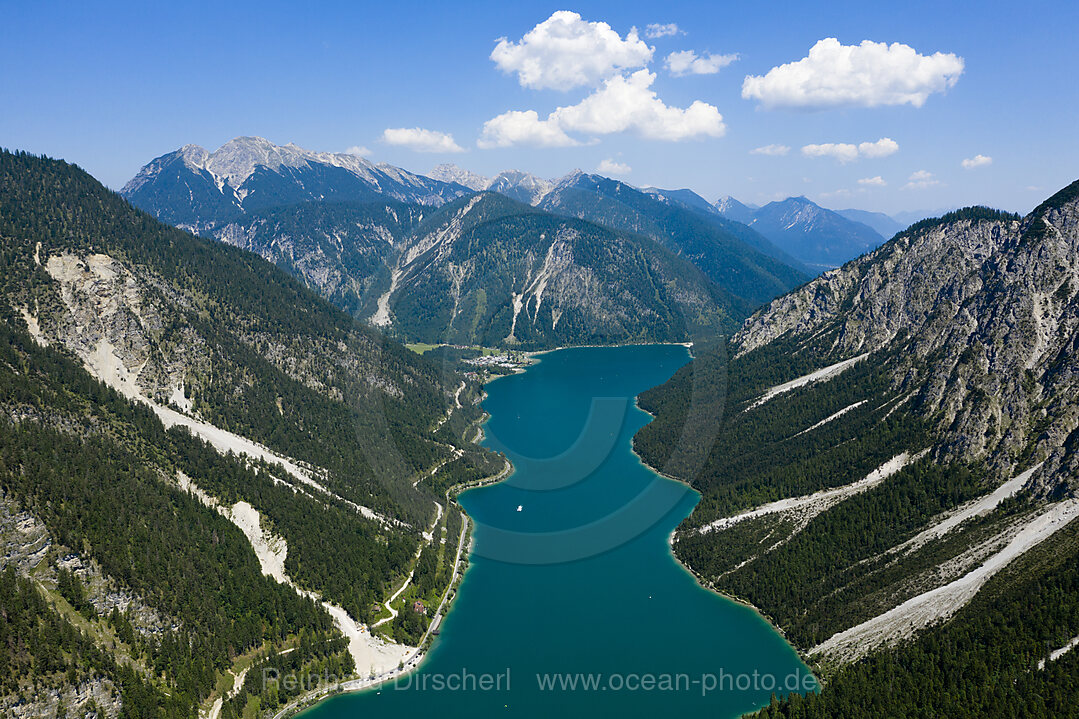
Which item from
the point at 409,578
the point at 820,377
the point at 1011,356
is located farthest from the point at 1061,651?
the point at 820,377

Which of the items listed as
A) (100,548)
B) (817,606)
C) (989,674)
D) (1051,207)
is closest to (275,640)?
(100,548)

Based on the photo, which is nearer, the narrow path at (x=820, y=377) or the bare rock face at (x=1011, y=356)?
the bare rock face at (x=1011, y=356)

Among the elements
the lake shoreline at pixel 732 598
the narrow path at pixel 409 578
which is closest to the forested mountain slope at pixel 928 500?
the lake shoreline at pixel 732 598

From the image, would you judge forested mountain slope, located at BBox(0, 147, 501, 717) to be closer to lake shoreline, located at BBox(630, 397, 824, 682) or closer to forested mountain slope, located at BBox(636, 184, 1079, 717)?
lake shoreline, located at BBox(630, 397, 824, 682)

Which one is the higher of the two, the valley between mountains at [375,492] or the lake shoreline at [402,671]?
the valley between mountains at [375,492]

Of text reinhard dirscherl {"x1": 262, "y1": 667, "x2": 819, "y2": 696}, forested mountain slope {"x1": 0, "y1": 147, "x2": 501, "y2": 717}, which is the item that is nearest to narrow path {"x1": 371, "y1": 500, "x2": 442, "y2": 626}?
forested mountain slope {"x1": 0, "y1": 147, "x2": 501, "y2": 717}

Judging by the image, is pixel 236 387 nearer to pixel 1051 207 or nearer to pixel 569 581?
pixel 569 581

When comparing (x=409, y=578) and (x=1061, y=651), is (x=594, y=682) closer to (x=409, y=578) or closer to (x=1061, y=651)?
(x=409, y=578)

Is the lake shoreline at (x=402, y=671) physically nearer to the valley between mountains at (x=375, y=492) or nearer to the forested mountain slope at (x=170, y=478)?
the valley between mountains at (x=375, y=492)
